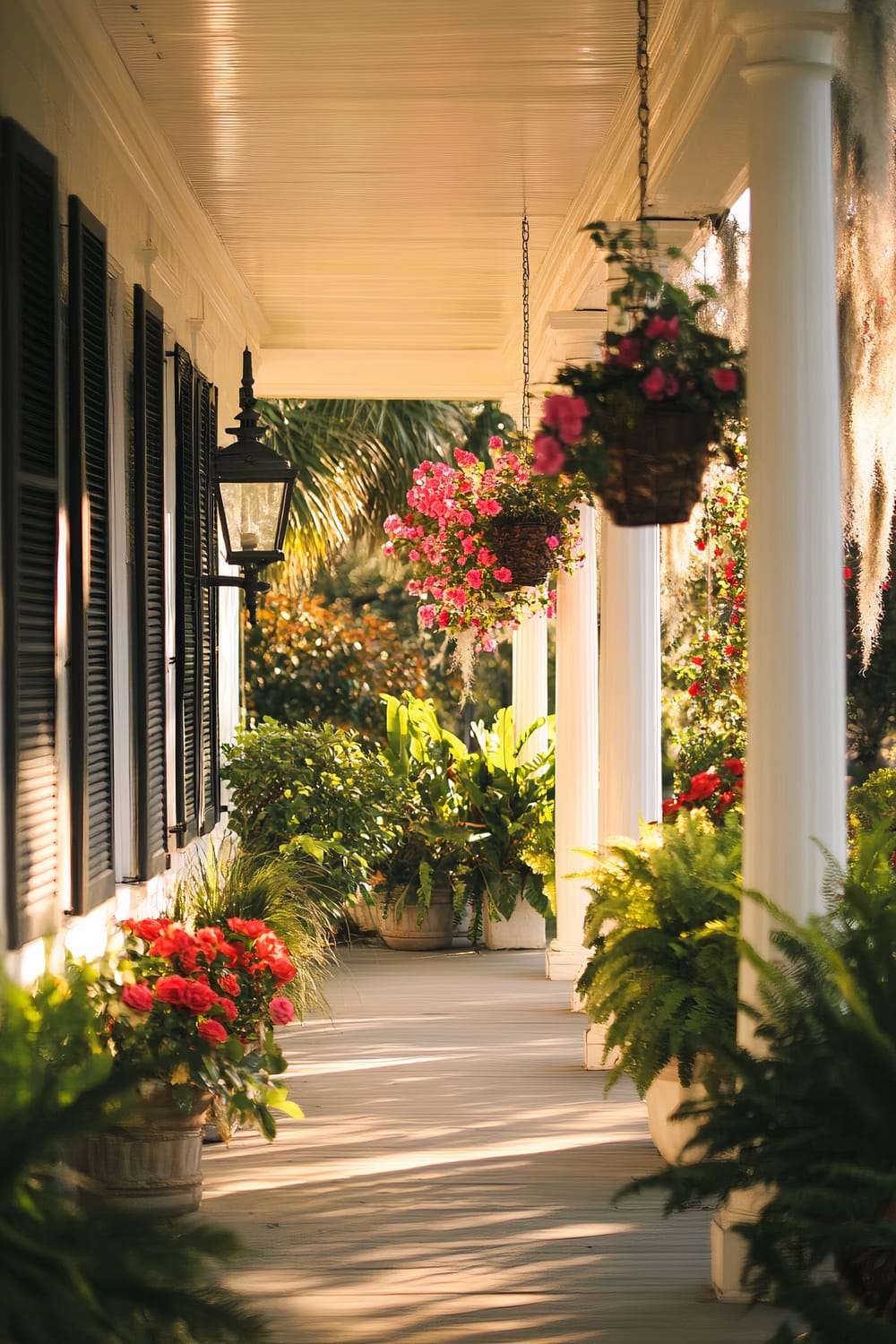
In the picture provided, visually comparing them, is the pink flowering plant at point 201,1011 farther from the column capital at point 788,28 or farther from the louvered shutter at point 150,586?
the column capital at point 788,28

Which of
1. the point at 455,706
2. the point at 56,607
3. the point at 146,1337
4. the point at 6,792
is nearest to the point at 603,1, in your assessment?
the point at 56,607

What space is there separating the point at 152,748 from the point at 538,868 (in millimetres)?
3819

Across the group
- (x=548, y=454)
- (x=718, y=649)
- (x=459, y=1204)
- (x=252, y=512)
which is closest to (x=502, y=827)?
(x=718, y=649)

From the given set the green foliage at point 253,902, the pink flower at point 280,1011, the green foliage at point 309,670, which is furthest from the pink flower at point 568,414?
the green foliage at point 309,670

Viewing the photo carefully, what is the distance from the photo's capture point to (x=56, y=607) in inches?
163

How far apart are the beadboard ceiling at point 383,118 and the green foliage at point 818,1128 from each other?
117 inches

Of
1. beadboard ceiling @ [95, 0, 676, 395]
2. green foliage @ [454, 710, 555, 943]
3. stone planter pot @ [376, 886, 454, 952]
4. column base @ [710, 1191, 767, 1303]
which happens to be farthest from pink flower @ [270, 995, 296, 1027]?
stone planter pot @ [376, 886, 454, 952]

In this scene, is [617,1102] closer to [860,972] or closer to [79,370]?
[860,972]

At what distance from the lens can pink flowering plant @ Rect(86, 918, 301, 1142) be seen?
433cm

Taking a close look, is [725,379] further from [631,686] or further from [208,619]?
[208,619]

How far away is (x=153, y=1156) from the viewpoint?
14.5ft

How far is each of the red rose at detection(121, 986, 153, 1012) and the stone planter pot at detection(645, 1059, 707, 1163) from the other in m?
1.60

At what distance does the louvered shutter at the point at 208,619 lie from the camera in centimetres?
717

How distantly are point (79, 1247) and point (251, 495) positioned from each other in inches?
151
